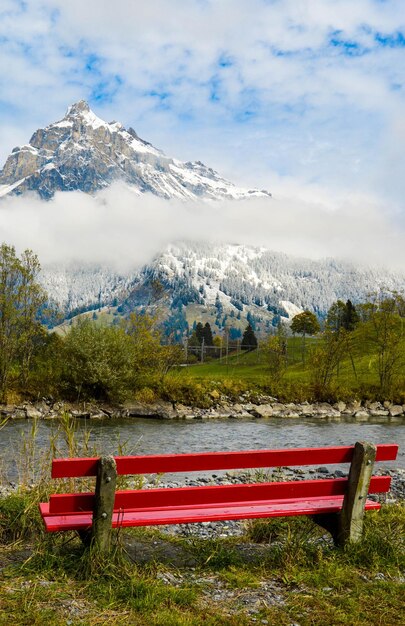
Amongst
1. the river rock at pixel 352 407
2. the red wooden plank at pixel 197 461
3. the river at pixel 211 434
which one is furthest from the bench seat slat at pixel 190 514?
the river rock at pixel 352 407

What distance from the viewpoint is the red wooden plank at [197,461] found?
5.73 m

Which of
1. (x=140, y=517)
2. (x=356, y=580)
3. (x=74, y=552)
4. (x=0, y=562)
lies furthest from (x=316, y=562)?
(x=0, y=562)

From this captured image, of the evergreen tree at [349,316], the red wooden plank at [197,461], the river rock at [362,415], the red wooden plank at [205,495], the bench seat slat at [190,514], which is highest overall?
the evergreen tree at [349,316]

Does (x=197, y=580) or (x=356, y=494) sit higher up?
(x=356, y=494)

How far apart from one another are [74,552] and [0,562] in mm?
779

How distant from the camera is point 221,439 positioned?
30094mm

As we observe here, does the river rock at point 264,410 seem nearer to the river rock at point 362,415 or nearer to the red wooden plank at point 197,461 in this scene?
the river rock at point 362,415

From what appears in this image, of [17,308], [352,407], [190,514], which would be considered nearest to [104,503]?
[190,514]

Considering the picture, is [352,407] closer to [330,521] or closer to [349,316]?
[330,521]

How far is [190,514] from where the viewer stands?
20.4 ft

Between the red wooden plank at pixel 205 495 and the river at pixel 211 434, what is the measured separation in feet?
48.6

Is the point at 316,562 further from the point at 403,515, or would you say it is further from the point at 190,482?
the point at 190,482

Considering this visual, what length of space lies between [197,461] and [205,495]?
1.93 ft

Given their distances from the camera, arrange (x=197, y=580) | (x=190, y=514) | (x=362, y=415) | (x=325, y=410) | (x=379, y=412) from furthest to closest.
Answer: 1. (x=379, y=412)
2. (x=325, y=410)
3. (x=362, y=415)
4. (x=190, y=514)
5. (x=197, y=580)
